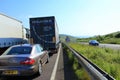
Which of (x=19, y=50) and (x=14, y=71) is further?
(x=19, y=50)

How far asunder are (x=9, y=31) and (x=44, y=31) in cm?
331

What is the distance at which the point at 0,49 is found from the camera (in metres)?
21.2

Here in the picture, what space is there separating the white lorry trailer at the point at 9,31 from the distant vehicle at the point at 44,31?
201 centimetres

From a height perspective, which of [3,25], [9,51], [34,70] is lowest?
[34,70]

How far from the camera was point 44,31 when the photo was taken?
25.9 metres

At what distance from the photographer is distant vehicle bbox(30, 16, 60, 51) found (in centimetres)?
2552

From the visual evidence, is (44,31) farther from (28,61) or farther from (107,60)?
(28,61)

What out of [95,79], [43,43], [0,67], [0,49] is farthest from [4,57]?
[43,43]

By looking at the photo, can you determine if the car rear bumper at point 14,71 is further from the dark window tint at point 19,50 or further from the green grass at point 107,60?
the green grass at point 107,60

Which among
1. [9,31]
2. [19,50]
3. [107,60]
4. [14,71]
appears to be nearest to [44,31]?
[9,31]

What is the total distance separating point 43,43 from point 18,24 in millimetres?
5041

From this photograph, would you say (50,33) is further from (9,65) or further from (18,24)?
(9,65)

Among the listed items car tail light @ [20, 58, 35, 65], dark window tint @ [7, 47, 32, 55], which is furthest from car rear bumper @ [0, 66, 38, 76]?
dark window tint @ [7, 47, 32, 55]

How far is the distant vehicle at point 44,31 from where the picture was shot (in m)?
25.5
